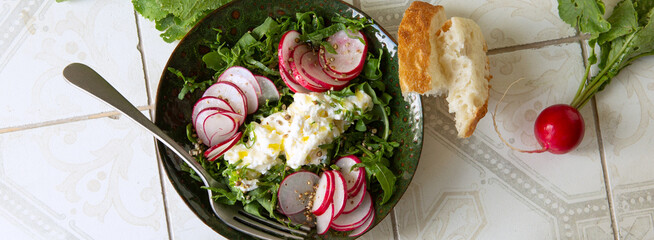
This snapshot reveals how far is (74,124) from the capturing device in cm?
159

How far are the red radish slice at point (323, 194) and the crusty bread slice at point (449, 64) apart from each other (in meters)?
0.31

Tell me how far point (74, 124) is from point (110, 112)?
0.40ft

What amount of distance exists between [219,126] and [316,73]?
0.30m

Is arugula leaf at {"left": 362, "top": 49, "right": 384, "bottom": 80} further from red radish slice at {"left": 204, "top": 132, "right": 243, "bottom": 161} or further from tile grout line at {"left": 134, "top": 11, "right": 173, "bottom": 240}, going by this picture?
tile grout line at {"left": 134, "top": 11, "right": 173, "bottom": 240}

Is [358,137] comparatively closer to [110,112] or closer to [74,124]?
[110,112]

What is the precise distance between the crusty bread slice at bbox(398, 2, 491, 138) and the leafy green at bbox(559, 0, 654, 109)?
0.30 meters

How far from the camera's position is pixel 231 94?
55.2 inches

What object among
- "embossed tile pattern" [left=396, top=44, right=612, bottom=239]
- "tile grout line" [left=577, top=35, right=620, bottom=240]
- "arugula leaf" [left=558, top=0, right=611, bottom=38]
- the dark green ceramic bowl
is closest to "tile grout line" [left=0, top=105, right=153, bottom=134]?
the dark green ceramic bowl

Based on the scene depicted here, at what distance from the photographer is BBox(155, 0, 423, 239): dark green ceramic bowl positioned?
1.40 metres

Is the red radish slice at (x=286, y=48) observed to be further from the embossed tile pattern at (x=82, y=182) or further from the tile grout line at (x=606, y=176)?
the tile grout line at (x=606, y=176)

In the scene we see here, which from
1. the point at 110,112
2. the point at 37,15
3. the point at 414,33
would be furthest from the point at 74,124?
the point at 414,33

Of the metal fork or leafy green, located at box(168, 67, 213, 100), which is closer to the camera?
the metal fork

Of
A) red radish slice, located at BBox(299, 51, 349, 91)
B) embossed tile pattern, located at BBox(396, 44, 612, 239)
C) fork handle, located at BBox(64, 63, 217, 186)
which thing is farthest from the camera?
embossed tile pattern, located at BBox(396, 44, 612, 239)

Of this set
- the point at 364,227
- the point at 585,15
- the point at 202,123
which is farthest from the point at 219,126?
the point at 585,15
